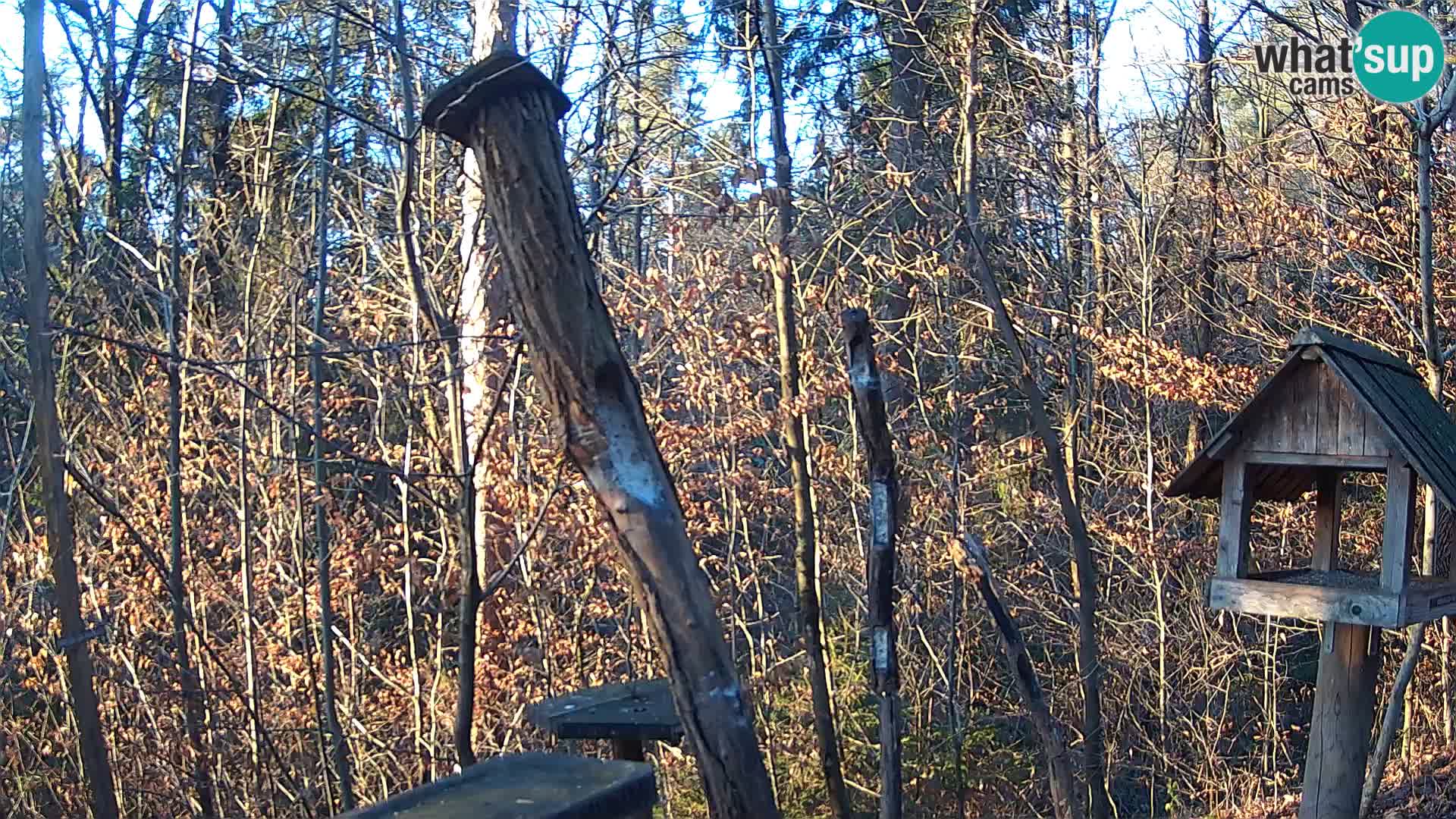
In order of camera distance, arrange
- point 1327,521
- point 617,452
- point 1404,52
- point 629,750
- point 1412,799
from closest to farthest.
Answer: point 617,452 → point 629,750 → point 1327,521 → point 1404,52 → point 1412,799

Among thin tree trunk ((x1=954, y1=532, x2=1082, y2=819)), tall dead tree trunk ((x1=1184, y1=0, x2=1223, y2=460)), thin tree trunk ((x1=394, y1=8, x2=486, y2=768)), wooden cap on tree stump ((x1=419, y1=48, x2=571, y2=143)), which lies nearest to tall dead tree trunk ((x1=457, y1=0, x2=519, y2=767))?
thin tree trunk ((x1=394, y1=8, x2=486, y2=768))

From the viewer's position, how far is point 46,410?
473 centimetres

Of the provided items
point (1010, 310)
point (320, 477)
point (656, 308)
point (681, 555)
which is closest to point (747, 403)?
point (656, 308)

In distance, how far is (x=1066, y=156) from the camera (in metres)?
9.20

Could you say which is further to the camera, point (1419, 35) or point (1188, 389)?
point (1188, 389)

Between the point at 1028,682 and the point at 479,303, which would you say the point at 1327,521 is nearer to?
the point at 1028,682

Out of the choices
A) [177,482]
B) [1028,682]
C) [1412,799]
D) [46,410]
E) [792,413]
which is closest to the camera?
[46,410]

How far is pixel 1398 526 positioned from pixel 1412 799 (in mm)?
4092

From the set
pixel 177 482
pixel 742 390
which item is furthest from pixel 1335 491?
pixel 177 482

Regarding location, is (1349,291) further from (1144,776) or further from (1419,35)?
(1144,776)

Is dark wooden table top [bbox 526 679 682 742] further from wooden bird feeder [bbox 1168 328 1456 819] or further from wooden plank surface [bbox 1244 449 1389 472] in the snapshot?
wooden plank surface [bbox 1244 449 1389 472]

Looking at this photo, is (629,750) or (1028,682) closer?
(629,750)

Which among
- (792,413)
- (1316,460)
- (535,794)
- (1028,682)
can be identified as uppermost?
(792,413)

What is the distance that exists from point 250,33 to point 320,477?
2493 millimetres
